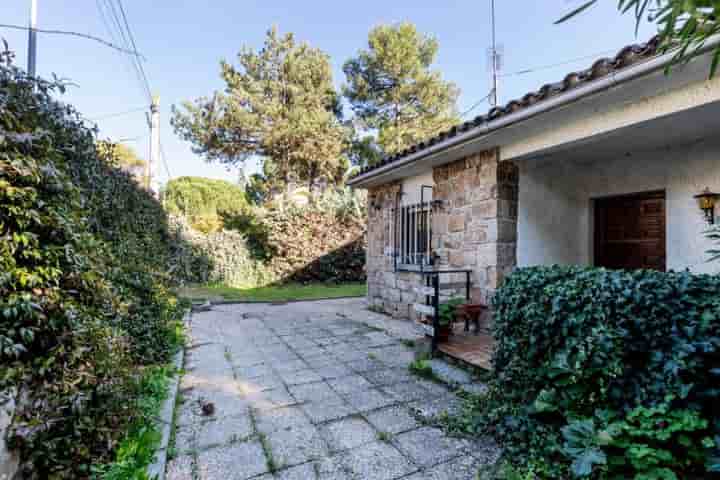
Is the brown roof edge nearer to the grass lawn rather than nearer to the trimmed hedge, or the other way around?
the grass lawn

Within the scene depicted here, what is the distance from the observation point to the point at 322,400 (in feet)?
10.3

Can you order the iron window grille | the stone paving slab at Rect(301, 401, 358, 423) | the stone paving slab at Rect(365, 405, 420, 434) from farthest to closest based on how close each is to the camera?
the iron window grille, the stone paving slab at Rect(301, 401, 358, 423), the stone paving slab at Rect(365, 405, 420, 434)

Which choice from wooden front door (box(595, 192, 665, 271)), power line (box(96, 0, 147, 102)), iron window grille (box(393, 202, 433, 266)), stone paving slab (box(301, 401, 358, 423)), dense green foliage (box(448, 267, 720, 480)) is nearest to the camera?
dense green foliage (box(448, 267, 720, 480))

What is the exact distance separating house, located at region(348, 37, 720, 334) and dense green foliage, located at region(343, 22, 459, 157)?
10800 millimetres

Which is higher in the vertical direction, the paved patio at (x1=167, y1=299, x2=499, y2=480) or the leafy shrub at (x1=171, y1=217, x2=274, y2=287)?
the leafy shrub at (x1=171, y1=217, x2=274, y2=287)

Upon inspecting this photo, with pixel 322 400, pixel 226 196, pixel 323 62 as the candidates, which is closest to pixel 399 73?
pixel 323 62

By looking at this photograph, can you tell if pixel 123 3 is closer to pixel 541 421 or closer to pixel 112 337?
pixel 112 337

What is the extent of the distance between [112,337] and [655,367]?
3189 millimetres

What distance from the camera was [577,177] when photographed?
5.05 metres

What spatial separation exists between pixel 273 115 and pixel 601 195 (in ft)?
41.8

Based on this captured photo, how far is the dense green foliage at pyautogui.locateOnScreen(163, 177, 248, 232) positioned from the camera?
53.6ft

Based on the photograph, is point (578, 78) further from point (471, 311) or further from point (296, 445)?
point (296, 445)

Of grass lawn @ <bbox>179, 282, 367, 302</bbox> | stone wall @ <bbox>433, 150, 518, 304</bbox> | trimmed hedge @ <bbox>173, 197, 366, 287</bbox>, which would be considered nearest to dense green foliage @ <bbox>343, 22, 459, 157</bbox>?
trimmed hedge @ <bbox>173, 197, 366, 287</bbox>

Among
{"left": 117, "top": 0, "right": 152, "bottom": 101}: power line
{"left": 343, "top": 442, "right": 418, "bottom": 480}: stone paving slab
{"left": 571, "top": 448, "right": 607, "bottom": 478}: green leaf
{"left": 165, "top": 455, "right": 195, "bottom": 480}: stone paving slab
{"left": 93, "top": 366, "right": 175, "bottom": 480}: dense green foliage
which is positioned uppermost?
{"left": 117, "top": 0, "right": 152, "bottom": 101}: power line
